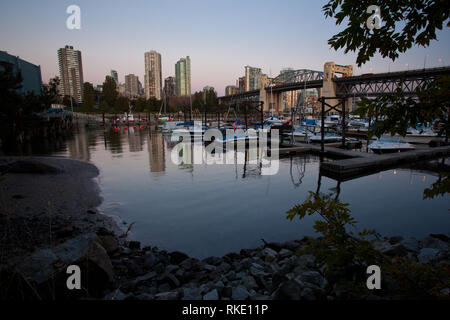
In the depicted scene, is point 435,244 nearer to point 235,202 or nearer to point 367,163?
point 235,202

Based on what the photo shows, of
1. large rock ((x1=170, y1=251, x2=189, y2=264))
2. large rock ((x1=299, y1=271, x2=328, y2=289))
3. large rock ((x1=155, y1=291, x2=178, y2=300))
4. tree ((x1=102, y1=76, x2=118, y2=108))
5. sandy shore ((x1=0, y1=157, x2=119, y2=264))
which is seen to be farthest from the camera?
tree ((x1=102, y1=76, x2=118, y2=108))

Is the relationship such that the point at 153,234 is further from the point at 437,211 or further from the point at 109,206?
the point at 437,211

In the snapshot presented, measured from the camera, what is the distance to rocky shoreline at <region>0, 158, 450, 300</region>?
16.1 feet

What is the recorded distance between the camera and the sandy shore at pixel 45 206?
7.03 m

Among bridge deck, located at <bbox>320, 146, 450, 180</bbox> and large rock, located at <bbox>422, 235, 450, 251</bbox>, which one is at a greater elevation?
bridge deck, located at <bbox>320, 146, 450, 180</bbox>

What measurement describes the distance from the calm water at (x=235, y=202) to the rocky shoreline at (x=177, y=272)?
1.20m

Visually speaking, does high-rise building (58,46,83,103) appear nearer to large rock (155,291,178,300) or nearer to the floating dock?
the floating dock

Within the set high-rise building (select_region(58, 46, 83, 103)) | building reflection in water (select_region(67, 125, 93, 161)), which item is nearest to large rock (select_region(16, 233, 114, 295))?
building reflection in water (select_region(67, 125, 93, 161))

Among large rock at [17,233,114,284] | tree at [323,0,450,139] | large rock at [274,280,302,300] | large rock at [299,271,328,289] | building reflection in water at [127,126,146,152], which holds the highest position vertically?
tree at [323,0,450,139]

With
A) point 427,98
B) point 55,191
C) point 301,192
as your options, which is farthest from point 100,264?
point 301,192

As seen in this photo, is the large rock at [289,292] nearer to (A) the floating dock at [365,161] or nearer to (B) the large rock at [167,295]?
(B) the large rock at [167,295]

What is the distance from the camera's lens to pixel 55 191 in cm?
1369

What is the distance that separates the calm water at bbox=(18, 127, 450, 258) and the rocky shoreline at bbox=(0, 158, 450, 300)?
1.20 m

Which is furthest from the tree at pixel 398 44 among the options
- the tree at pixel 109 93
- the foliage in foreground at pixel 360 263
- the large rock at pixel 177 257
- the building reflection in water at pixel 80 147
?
the tree at pixel 109 93
